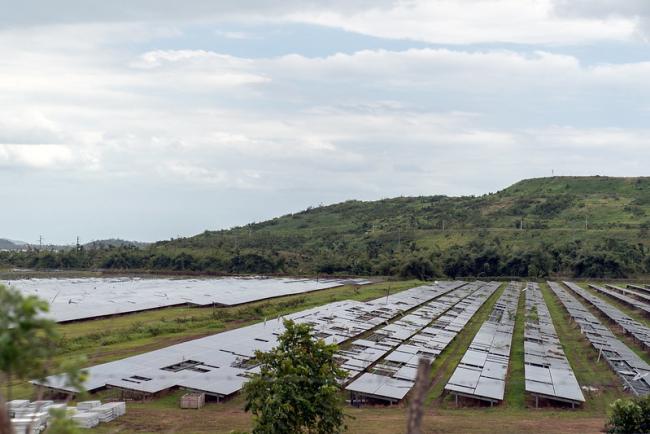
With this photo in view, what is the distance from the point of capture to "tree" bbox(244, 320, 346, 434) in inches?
700

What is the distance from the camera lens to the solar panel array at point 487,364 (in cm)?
2825

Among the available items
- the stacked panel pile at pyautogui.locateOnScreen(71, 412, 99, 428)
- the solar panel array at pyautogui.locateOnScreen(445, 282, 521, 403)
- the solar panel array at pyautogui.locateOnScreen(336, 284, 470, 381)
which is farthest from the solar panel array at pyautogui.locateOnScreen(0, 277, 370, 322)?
the stacked panel pile at pyautogui.locateOnScreen(71, 412, 99, 428)

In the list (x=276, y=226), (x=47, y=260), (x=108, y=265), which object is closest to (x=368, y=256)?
(x=108, y=265)

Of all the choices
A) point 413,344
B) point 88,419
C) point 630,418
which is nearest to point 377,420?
point 630,418

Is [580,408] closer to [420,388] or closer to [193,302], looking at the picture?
[420,388]

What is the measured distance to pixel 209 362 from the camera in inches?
1248

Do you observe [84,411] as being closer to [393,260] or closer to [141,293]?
[141,293]

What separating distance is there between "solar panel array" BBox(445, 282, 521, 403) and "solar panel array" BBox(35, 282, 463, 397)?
22.8ft

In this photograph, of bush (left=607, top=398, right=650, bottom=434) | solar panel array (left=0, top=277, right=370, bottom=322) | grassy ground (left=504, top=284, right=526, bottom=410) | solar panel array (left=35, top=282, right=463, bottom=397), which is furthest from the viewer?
solar panel array (left=0, top=277, right=370, bottom=322)

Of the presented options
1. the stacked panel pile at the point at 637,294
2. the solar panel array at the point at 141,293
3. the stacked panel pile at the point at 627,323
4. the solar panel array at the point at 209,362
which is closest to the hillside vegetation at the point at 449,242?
the stacked panel pile at the point at 637,294

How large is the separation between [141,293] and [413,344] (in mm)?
34966

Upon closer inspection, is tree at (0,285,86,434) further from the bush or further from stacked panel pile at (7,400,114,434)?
the bush

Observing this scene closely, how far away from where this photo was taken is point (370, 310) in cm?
5169

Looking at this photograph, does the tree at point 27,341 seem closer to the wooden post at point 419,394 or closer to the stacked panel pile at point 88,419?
the wooden post at point 419,394
